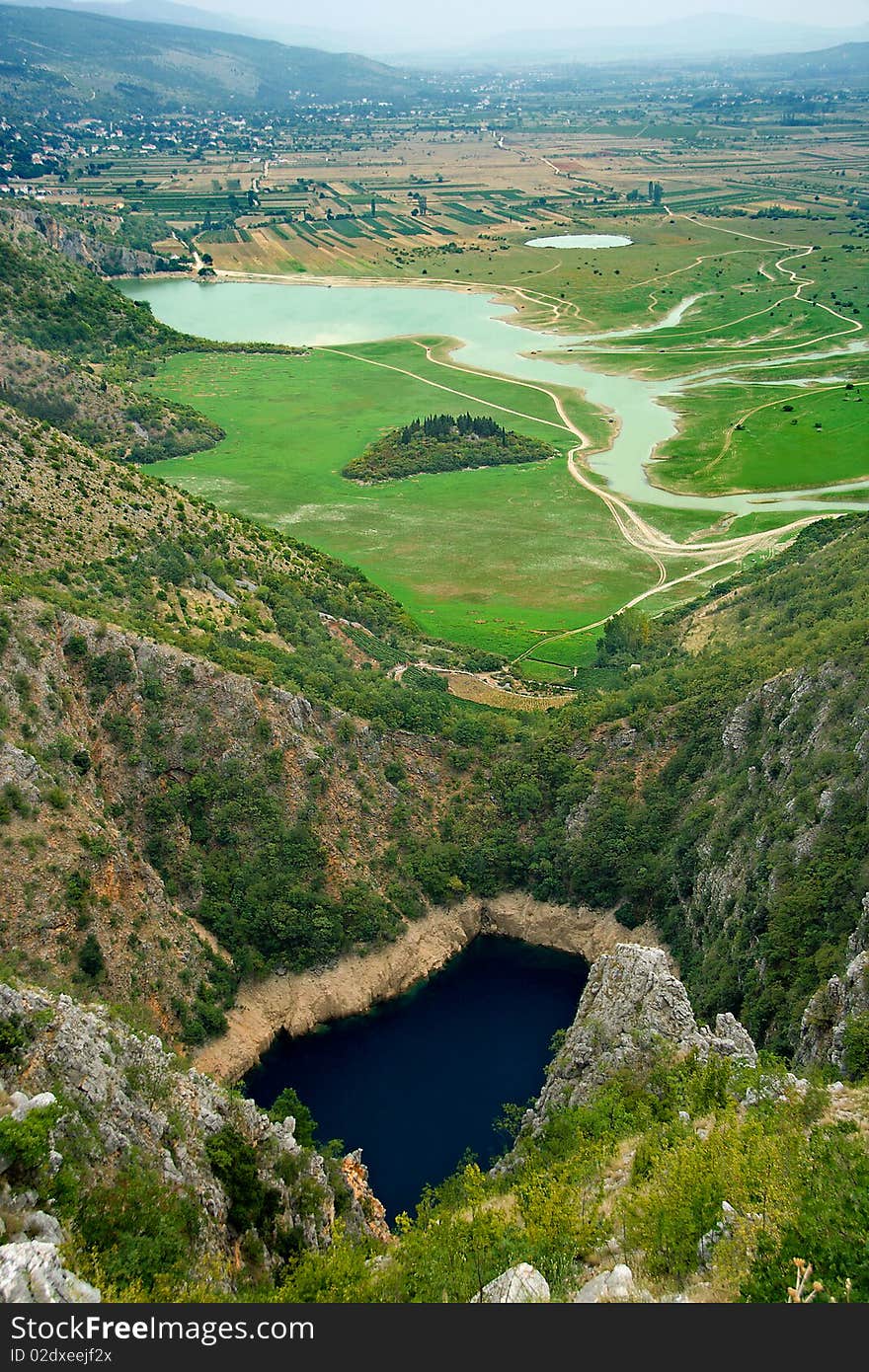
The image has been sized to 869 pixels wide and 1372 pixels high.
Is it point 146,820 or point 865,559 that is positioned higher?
point 865,559

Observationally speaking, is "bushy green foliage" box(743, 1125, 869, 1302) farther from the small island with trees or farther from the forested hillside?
the small island with trees

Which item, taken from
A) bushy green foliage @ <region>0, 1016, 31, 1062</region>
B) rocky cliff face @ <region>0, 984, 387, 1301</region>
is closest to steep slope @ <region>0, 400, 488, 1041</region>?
rocky cliff face @ <region>0, 984, 387, 1301</region>

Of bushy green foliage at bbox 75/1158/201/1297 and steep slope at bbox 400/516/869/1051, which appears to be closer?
bushy green foliage at bbox 75/1158/201/1297

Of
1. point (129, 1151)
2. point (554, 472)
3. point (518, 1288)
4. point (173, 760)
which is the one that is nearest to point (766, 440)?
point (554, 472)

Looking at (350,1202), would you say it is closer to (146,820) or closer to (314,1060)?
(314,1060)

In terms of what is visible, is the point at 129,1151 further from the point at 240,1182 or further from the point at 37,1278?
the point at 37,1278

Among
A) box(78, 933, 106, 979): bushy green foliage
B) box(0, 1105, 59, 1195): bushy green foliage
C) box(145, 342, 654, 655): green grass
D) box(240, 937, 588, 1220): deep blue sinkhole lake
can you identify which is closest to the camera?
box(0, 1105, 59, 1195): bushy green foliage

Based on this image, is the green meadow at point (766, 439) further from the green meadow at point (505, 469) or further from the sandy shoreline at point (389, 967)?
the sandy shoreline at point (389, 967)

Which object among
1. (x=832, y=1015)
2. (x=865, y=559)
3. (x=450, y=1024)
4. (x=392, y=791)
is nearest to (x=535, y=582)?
(x=865, y=559)
